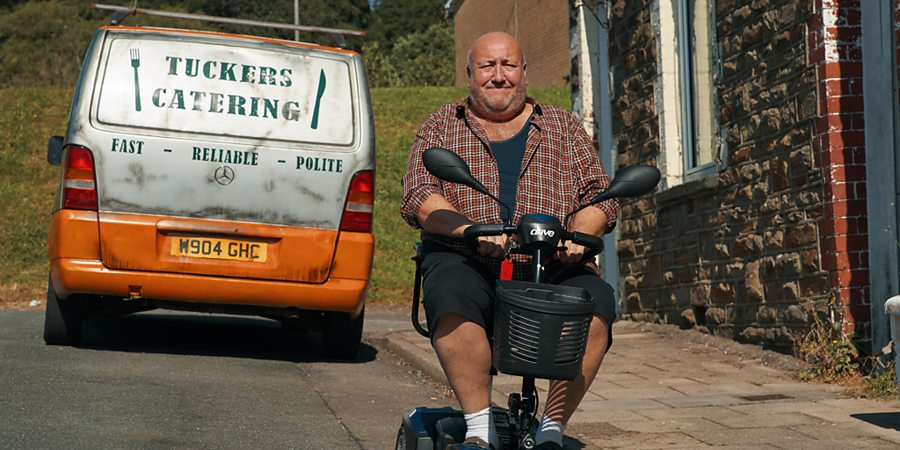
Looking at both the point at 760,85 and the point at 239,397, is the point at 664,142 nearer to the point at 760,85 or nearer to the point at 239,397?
the point at 760,85

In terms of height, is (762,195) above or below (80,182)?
below

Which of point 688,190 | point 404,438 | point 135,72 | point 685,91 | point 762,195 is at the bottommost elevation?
point 404,438

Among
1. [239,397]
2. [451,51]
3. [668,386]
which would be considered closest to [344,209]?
[239,397]

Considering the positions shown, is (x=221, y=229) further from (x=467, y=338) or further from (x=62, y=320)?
(x=467, y=338)

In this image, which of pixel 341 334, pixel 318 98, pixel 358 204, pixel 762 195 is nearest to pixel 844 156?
pixel 762 195

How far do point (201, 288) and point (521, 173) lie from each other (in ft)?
15.3

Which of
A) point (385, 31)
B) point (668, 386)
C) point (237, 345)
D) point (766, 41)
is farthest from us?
point (385, 31)

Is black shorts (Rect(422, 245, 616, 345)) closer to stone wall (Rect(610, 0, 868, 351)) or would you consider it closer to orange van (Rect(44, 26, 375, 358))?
stone wall (Rect(610, 0, 868, 351))

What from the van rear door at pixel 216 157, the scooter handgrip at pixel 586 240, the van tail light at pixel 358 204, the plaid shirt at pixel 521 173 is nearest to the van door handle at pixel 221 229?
the van rear door at pixel 216 157

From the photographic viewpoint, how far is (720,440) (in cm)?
586

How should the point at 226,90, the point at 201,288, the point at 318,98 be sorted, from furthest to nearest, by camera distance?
the point at 318,98
the point at 226,90
the point at 201,288

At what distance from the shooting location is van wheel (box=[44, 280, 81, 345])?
9.02 metres

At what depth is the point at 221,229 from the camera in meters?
8.69

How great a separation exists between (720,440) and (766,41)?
13.7ft
